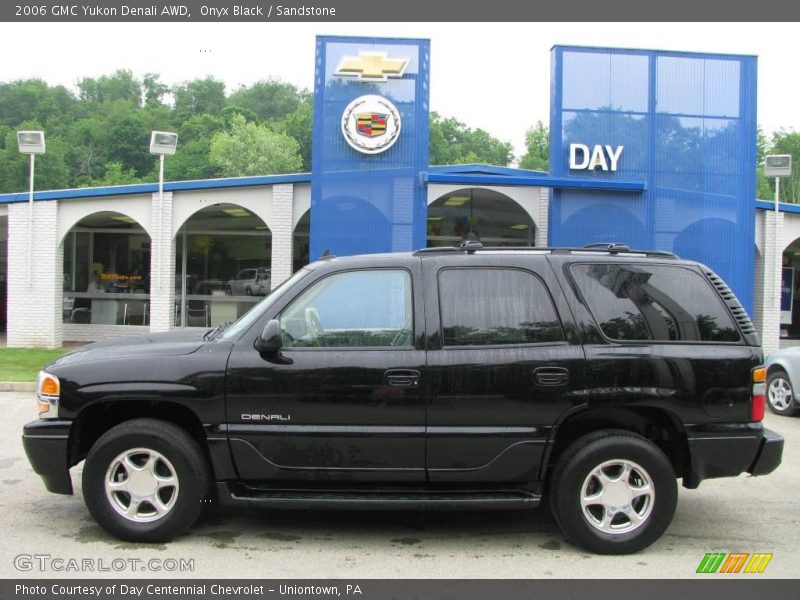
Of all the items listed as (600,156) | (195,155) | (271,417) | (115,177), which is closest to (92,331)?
(600,156)

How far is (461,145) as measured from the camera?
3797 inches

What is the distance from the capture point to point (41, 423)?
4.75 meters

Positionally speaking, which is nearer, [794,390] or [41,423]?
[41,423]

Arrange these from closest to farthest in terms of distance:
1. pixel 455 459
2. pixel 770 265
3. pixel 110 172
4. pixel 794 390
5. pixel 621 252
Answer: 1. pixel 455 459
2. pixel 621 252
3. pixel 794 390
4. pixel 770 265
5. pixel 110 172

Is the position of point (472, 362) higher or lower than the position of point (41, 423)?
higher

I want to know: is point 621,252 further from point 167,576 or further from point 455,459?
point 167,576

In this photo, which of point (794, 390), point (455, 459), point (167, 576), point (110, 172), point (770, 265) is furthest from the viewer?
point (110, 172)

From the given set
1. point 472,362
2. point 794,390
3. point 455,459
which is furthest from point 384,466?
point 794,390

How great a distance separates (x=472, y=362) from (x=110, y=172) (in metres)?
79.8

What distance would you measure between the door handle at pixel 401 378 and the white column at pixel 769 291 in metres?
13.3

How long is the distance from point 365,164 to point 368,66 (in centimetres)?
184

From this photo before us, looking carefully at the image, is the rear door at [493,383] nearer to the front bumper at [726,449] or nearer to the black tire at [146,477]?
the front bumper at [726,449]

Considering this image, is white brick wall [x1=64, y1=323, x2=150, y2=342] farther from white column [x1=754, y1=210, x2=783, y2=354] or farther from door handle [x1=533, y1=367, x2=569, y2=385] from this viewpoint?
door handle [x1=533, y1=367, x2=569, y2=385]

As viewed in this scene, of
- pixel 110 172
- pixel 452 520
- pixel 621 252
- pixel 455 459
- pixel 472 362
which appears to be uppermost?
pixel 110 172
